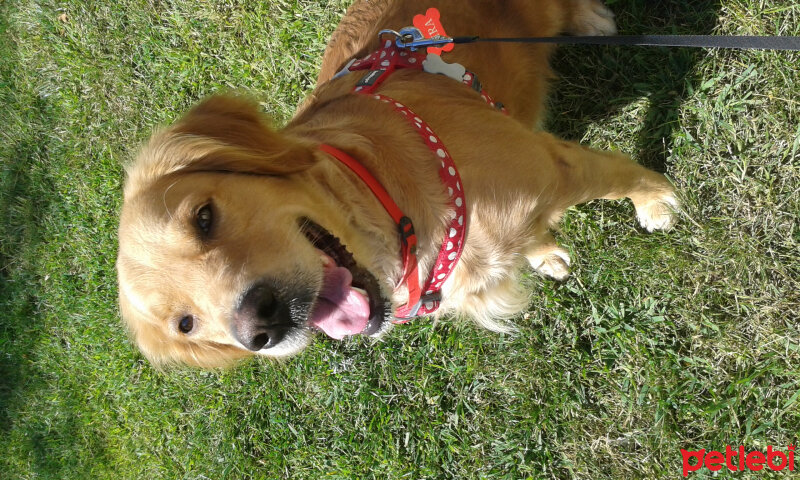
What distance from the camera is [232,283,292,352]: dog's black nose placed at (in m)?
2.01

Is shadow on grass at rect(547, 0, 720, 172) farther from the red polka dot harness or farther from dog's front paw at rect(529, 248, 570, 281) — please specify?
the red polka dot harness

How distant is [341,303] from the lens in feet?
7.31

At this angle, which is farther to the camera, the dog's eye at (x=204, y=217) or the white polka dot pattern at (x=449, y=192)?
the white polka dot pattern at (x=449, y=192)

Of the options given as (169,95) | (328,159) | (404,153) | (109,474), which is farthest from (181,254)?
(109,474)

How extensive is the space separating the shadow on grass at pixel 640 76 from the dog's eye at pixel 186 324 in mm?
2756

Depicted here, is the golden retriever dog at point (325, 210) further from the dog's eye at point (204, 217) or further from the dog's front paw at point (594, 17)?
the dog's front paw at point (594, 17)

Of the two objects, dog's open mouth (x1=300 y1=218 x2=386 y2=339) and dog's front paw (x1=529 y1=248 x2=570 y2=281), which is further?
dog's front paw (x1=529 y1=248 x2=570 y2=281)

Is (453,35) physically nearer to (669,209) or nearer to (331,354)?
(669,209)

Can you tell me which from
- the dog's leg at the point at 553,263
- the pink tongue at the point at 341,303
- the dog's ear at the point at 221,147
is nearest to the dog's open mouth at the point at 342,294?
the pink tongue at the point at 341,303

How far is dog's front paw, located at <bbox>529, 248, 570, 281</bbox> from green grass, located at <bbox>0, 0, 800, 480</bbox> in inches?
3.9

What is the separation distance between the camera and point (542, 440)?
142 inches

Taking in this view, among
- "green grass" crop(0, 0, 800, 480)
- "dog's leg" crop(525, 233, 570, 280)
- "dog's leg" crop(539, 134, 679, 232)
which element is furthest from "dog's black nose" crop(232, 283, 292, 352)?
"green grass" crop(0, 0, 800, 480)

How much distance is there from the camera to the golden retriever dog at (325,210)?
209cm

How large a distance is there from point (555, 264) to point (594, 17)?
163 cm
